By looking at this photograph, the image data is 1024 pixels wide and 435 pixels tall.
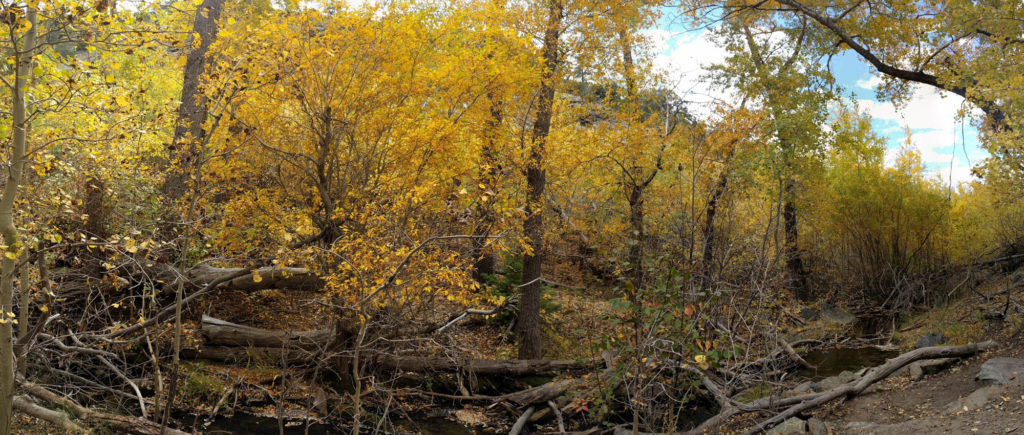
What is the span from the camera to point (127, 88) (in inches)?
195

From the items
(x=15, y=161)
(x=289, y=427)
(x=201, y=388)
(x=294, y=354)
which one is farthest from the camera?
(x=294, y=354)

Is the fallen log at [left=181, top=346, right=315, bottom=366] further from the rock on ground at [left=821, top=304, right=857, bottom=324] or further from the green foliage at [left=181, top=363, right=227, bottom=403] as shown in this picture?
the rock on ground at [left=821, top=304, right=857, bottom=324]

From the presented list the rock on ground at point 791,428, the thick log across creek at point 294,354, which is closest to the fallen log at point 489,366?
the thick log across creek at point 294,354

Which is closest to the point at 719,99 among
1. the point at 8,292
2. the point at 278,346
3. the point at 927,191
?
the point at 927,191

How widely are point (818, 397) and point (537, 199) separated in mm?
5747

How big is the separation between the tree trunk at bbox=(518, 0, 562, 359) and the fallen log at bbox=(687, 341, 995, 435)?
458 centimetres

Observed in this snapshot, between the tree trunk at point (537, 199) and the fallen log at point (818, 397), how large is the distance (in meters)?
4.58

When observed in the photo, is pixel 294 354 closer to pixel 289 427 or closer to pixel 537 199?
pixel 289 427

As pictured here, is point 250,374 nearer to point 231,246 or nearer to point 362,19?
point 231,246

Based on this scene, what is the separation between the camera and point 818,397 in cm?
732

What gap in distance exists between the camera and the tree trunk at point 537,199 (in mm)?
11406

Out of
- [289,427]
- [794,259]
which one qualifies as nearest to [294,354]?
[289,427]

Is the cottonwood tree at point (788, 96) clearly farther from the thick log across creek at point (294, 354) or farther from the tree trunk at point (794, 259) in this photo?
the thick log across creek at point (294, 354)

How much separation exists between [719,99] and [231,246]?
11.2 meters
